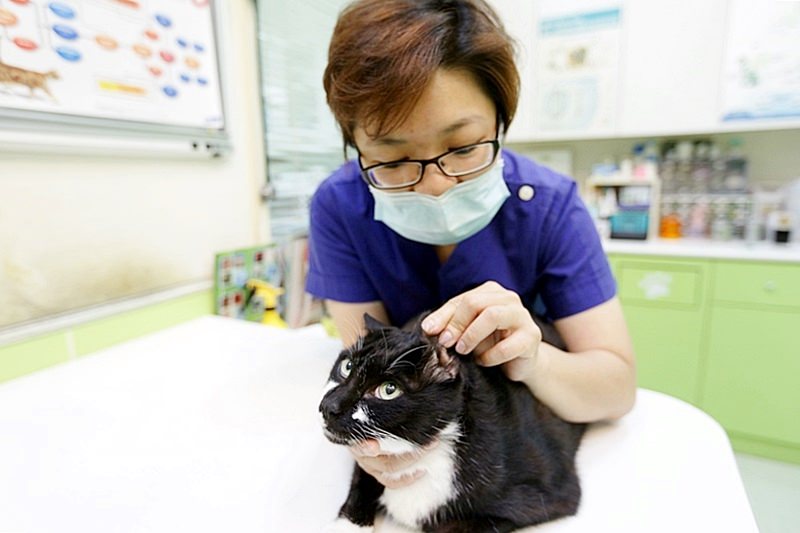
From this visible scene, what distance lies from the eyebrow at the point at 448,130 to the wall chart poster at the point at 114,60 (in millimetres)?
720

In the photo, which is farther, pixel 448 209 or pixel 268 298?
pixel 268 298

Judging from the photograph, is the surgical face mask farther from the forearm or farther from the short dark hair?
the forearm

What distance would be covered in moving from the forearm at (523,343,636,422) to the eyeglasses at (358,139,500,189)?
288 mm

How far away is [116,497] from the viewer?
523 mm

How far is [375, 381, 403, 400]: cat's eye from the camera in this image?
1.36ft

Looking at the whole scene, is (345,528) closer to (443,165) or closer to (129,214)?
(443,165)

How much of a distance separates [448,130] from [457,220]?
0.49ft

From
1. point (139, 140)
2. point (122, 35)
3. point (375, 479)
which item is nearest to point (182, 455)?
point (375, 479)

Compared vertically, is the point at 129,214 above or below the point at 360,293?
above

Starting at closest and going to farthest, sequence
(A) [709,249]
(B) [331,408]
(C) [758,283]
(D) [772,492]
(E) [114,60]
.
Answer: (B) [331,408] → (E) [114,60] → (D) [772,492] → (C) [758,283] → (A) [709,249]

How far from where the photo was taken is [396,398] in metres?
0.41

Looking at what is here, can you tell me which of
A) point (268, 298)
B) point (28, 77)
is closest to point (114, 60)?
point (28, 77)

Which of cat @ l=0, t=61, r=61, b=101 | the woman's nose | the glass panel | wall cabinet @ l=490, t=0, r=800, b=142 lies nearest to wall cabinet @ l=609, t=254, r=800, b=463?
wall cabinet @ l=490, t=0, r=800, b=142

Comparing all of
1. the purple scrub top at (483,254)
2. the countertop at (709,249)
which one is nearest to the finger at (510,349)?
the purple scrub top at (483,254)
